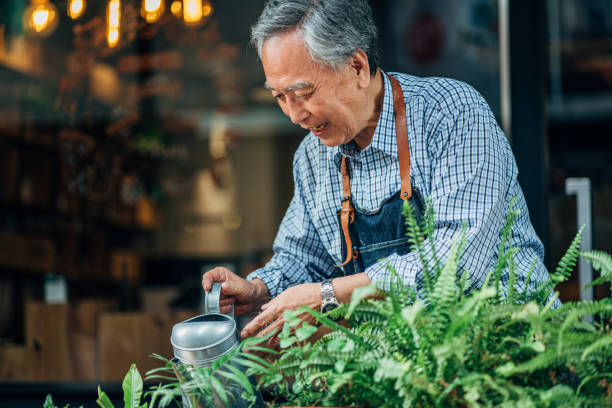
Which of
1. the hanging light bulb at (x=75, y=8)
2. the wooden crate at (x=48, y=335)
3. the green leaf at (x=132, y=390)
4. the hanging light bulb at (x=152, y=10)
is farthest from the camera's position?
the hanging light bulb at (x=152, y=10)

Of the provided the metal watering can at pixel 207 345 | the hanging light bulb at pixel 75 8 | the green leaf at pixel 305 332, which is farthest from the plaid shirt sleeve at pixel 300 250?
the hanging light bulb at pixel 75 8

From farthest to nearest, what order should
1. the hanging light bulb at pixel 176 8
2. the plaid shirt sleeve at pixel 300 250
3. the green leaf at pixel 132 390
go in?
1. the hanging light bulb at pixel 176 8
2. the plaid shirt sleeve at pixel 300 250
3. the green leaf at pixel 132 390

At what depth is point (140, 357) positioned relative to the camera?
3311 millimetres

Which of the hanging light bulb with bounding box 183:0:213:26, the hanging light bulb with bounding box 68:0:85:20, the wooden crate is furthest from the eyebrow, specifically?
the hanging light bulb with bounding box 183:0:213:26

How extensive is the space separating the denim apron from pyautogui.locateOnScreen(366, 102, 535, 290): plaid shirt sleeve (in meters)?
0.05

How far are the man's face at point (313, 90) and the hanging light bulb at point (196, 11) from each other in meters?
3.23

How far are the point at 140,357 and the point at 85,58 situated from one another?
7.36 feet

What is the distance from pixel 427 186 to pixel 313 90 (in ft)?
0.90

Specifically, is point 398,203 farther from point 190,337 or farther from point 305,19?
point 190,337

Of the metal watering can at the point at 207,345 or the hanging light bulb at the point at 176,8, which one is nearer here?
the metal watering can at the point at 207,345

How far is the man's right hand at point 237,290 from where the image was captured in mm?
1345

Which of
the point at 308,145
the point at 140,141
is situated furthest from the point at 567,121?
the point at 308,145

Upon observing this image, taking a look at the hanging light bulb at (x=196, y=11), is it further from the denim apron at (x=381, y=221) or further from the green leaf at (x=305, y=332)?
the green leaf at (x=305, y=332)

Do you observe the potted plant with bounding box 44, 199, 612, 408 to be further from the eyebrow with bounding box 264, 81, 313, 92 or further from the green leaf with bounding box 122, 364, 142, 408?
the eyebrow with bounding box 264, 81, 313, 92
